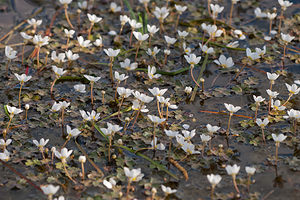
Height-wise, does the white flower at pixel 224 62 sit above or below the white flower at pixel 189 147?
above

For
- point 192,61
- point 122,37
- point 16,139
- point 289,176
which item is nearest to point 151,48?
point 122,37

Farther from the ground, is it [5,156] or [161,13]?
[161,13]

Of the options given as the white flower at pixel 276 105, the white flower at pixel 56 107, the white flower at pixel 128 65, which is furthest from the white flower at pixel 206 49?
the white flower at pixel 56 107

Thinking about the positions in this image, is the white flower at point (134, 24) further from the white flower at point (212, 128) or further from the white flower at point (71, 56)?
the white flower at point (212, 128)

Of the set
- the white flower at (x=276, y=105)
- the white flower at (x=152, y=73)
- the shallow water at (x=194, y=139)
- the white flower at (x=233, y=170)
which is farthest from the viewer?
the white flower at (x=152, y=73)

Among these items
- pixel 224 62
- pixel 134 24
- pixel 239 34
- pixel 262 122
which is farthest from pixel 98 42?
pixel 262 122

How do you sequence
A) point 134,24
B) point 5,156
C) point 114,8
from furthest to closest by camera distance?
point 114,8 < point 134,24 < point 5,156

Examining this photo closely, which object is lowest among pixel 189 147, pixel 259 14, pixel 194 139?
pixel 194 139

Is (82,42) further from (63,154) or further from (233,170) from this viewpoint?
(233,170)

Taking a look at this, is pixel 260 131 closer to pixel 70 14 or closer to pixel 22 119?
pixel 22 119

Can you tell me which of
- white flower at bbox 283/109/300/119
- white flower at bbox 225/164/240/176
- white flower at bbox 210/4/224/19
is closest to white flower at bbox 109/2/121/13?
white flower at bbox 210/4/224/19

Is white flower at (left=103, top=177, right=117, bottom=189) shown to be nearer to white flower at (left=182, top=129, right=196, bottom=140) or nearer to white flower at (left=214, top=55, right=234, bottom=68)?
white flower at (left=182, top=129, right=196, bottom=140)
